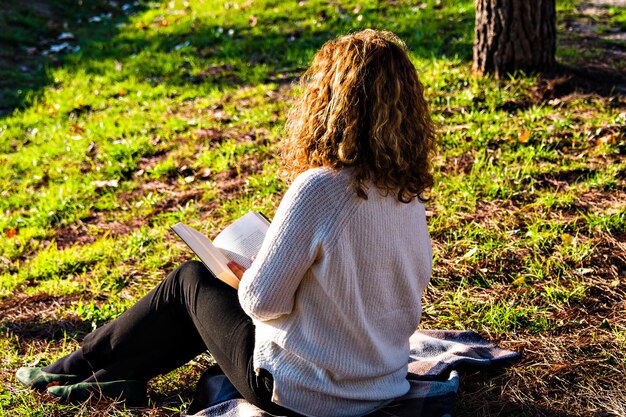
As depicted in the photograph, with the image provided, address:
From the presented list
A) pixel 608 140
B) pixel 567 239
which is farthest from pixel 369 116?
pixel 608 140

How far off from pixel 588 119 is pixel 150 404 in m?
3.29

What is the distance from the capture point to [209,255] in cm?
268

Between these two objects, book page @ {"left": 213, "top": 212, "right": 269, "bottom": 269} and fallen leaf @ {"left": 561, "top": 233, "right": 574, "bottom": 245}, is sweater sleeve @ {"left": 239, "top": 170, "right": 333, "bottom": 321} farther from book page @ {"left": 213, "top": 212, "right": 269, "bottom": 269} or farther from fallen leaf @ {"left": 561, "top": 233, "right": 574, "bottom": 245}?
fallen leaf @ {"left": 561, "top": 233, "right": 574, "bottom": 245}

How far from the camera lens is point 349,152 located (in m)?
2.23

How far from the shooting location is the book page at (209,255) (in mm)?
2629

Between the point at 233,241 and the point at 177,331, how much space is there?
16.0 inches

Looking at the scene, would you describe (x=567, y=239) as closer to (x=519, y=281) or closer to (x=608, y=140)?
(x=519, y=281)

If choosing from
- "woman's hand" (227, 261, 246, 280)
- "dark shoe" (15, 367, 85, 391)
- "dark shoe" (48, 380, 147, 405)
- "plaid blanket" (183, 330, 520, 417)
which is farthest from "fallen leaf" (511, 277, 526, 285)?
"dark shoe" (15, 367, 85, 391)

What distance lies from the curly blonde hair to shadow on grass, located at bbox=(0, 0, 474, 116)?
13.3ft

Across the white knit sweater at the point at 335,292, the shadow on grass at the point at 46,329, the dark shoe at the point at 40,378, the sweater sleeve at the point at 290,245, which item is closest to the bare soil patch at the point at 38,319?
the shadow on grass at the point at 46,329

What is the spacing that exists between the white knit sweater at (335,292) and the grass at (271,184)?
0.57 meters

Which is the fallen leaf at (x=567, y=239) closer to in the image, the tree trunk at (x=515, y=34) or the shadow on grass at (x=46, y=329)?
the tree trunk at (x=515, y=34)

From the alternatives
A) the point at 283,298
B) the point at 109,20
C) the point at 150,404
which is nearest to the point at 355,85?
the point at 283,298

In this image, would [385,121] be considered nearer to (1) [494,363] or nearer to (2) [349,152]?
(2) [349,152]
